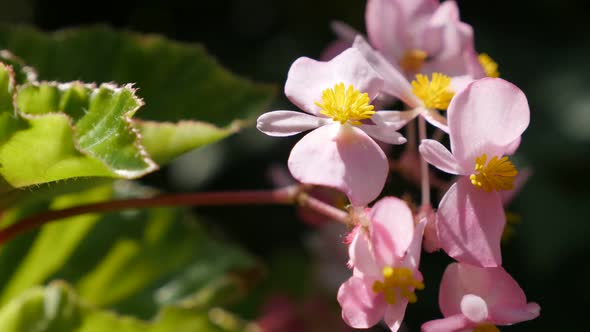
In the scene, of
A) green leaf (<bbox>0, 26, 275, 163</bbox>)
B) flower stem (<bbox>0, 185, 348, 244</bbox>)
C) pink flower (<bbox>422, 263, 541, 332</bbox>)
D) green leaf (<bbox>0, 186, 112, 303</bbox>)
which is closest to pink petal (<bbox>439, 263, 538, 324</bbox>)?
pink flower (<bbox>422, 263, 541, 332</bbox>)

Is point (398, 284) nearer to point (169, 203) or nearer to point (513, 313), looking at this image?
point (513, 313)

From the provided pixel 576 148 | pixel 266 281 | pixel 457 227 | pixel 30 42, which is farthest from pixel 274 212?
pixel 457 227

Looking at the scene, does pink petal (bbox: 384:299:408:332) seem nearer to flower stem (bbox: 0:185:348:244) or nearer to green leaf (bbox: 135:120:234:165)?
flower stem (bbox: 0:185:348:244)

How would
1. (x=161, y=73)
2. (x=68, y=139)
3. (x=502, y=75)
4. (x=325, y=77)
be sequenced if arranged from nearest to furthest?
(x=68, y=139), (x=325, y=77), (x=161, y=73), (x=502, y=75)

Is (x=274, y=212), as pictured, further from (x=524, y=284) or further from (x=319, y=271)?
(x=524, y=284)

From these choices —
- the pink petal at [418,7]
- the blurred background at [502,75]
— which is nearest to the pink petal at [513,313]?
the pink petal at [418,7]

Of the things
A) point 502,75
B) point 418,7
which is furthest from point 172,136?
point 502,75
